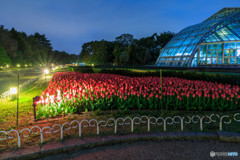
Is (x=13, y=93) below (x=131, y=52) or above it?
below

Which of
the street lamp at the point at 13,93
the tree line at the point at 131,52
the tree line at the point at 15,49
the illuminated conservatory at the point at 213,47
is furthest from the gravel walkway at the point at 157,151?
the tree line at the point at 15,49

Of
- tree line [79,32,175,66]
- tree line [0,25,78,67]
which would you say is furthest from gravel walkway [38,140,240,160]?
tree line [0,25,78,67]

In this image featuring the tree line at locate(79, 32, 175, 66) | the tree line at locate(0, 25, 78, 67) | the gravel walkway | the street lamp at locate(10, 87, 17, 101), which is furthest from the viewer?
the tree line at locate(0, 25, 78, 67)

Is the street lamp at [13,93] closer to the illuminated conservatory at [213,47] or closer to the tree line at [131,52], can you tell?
the illuminated conservatory at [213,47]

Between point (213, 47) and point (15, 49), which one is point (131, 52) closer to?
point (213, 47)

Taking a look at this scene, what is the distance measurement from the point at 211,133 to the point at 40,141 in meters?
3.75

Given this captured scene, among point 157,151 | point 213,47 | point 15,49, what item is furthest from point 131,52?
point 15,49

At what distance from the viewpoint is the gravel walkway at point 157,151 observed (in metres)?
3.21

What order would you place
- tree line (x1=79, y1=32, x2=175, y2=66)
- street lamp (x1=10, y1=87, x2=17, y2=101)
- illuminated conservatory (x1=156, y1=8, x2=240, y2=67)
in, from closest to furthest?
street lamp (x1=10, y1=87, x2=17, y2=101) → illuminated conservatory (x1=156, y1=8, x2=240, y2=67) → tree line (x1=79, y1=32, x2=175, y2=66)

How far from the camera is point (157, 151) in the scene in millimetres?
3424

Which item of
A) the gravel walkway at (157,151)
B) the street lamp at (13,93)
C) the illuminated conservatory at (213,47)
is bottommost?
the gravel walkway at (157,151)

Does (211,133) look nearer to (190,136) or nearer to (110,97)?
(190,136)

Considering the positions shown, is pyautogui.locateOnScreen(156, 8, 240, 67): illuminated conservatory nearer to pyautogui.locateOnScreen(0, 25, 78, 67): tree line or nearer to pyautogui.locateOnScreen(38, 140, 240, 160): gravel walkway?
pyautogui.locateOnScreen(38, 140, 240, 160): gravel walkway

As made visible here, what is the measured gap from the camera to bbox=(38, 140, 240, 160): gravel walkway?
3205 mm
